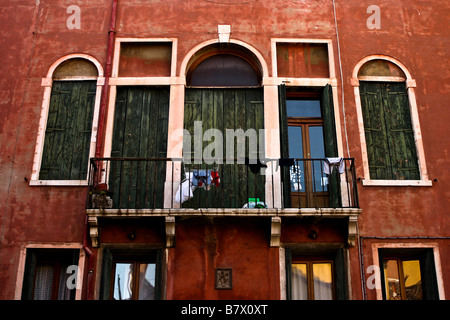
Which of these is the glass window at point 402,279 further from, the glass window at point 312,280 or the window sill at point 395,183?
the window sill at point 395,183

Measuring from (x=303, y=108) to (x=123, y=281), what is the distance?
5328 millimetres

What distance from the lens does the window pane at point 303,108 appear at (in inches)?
469

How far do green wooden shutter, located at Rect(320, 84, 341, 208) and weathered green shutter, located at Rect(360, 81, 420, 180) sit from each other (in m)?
0.76

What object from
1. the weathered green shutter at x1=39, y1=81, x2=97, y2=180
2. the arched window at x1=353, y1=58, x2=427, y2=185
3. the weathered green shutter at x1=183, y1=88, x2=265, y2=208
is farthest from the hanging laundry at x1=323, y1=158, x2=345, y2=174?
Answer: the weathered green shutter at x1=39, y1=81, x2=97, y2=180

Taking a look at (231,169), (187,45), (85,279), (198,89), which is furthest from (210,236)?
(187,45)

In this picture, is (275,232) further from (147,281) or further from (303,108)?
(303,108)

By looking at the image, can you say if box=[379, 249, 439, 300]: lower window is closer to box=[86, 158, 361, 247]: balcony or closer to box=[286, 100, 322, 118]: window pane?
box=[86, 158, 361, 247]: balcony

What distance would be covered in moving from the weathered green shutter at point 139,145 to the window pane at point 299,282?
116 inches

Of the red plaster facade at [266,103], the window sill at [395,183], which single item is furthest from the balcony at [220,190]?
the window sill at [395,183]

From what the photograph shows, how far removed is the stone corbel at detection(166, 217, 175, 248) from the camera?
10.0m

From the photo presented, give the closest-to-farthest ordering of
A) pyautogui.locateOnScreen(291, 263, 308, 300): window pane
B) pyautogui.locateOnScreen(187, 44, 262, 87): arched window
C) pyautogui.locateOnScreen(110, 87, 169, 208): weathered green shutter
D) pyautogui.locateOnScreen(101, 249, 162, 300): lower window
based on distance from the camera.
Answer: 1. pyautogui.locateOnScreen(101, 249, 162, 300): lower window
2. pyautogui.locateOnScreen(291, 263, 308, 300): window pane
3. pyautogui.locateOnScreen(110, 87, 169, 208): weathered green shutter
4. pyautogui.locateOnScreen(187, 44, 262, 87): arched window

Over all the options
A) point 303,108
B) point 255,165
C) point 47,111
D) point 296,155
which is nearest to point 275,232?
point 255,165

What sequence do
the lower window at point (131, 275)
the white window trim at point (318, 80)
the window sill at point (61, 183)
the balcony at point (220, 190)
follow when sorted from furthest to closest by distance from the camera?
the white window trim at point (318, 80)
the window sill at point (61, 183)
the lower window at point (131, 275)
the balcony at point (220, 190)

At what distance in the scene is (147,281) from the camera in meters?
10.4
